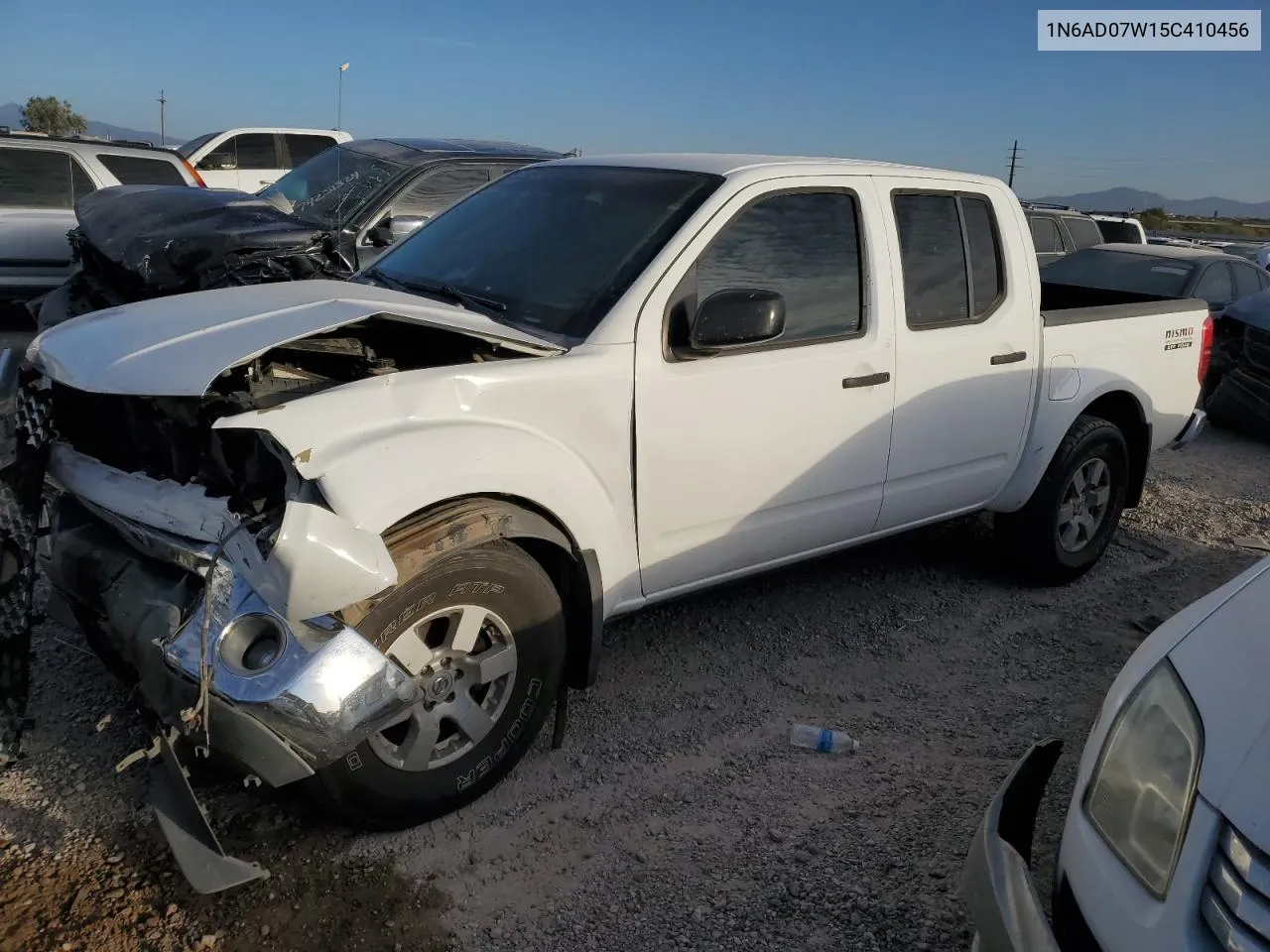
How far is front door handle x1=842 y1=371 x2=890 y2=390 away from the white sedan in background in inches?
64.1

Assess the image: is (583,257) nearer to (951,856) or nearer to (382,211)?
(951,856)

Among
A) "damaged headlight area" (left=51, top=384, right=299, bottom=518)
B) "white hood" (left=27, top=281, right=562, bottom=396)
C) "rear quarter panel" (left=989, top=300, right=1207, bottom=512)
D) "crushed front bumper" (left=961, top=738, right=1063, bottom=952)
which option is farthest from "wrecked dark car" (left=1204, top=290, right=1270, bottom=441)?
"damaged headlight area" (left=51, top=384, right=299, bottom=518)

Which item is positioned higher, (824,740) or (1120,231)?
(1120,231)

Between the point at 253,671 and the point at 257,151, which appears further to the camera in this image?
the point at 257,151

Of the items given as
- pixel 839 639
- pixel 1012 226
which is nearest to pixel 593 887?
pixel 839 639

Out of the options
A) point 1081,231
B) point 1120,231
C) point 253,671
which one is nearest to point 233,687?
point 253,671

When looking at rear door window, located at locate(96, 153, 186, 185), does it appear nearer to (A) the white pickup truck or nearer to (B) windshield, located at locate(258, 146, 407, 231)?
(B) windshield, located at locate(258, 146, 407, 231)

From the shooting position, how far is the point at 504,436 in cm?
285

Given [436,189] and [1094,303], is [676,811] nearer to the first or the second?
[1094,303]

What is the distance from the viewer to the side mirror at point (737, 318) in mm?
3172

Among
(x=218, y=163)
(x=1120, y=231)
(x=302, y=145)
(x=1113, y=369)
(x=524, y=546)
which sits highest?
(x=302, y=145)

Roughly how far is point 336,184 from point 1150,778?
7.49 m

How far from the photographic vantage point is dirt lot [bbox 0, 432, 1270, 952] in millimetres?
2592

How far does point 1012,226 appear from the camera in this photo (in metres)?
4.48
